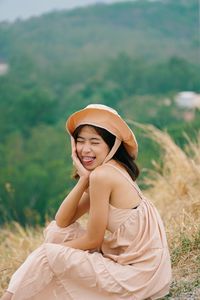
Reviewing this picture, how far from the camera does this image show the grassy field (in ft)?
11.3

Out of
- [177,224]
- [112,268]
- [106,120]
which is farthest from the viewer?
[177,224]

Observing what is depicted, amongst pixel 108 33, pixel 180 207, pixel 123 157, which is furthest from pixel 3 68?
pixel 123 157

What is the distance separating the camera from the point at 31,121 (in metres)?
39.5

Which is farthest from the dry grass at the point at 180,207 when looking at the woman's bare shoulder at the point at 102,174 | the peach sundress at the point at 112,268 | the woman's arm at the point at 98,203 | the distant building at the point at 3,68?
the distant building at the point at 3,68

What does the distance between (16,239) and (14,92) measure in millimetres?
40608

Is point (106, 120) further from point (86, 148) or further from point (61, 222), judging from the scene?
point (61, 222)

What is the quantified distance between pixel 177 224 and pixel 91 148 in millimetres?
1151

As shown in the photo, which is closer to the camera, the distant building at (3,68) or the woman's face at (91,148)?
the woman's face at (91,148)

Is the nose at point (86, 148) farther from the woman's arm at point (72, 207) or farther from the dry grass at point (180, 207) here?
the dry grass at point (180, 207)

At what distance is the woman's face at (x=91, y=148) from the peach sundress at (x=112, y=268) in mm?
111

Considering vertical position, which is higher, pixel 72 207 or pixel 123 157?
pixel 123 157

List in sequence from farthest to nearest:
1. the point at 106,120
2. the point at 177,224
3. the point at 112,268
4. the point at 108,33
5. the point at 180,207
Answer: the point at 108,33, the point at 180,207, the point at 177,224, the point at 106,120, the point at 112,268

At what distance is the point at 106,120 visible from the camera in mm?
3135

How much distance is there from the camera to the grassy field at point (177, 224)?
11.3 ft
